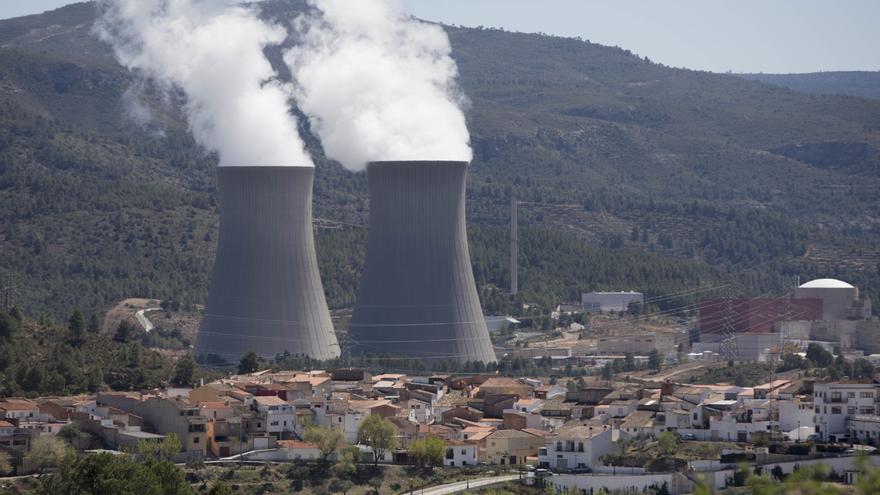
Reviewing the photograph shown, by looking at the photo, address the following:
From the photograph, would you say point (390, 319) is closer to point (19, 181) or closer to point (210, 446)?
point (210, 446)

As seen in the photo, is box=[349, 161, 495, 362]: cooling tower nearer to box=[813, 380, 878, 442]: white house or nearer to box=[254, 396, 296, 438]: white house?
box=[254, 396, 296, 438]: white house

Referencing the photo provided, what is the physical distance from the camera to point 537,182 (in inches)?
5032

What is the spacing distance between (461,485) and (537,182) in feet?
299

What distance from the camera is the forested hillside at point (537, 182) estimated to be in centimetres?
8525

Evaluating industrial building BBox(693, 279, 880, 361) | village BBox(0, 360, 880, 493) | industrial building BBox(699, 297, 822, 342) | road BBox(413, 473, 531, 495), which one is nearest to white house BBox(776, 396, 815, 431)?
village BBox(0, 360, 880, 493)

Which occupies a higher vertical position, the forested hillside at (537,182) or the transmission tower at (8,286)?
the forested hillside at (537,182)

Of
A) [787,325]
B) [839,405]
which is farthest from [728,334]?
[839,405]

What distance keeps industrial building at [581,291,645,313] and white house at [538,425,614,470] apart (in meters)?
38.4

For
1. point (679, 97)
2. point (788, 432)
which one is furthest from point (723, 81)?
point (788, 432)

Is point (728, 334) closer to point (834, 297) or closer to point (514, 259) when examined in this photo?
point (834, 297)

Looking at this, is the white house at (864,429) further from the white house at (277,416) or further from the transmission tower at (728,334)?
the transmission tower at (728,334)

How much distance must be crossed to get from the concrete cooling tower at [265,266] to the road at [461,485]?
51.9ft

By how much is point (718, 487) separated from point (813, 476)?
18.5m

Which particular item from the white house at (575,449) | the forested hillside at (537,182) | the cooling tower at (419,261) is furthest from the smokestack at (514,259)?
the white house at (575,449)
